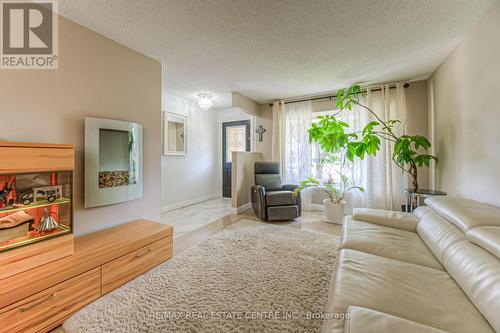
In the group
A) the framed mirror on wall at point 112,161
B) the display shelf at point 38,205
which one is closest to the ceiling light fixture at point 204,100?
the framed mirror on wall at point 112,161

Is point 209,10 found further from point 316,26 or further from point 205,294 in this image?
point 205,294

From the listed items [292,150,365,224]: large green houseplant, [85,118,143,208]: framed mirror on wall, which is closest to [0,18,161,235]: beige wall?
[85,118,143,208]: framed mirror on wall

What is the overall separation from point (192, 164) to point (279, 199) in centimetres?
249

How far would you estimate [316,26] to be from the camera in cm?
189

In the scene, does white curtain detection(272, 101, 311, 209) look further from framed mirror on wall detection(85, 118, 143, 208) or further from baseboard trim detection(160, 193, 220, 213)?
framed mirror on wall detection(85, 118, 143, 208)

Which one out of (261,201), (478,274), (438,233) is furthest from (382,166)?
(478,274)

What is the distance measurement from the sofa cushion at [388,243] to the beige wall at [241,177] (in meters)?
2.51

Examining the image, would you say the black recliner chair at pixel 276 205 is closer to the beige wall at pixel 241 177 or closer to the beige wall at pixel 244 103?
the beige wall at pixel 241 177

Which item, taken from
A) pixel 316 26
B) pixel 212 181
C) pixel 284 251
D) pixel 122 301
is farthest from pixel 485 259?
pixel 212 181

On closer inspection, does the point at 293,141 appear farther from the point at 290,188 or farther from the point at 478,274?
the point at 478,274

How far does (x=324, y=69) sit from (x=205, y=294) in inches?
122

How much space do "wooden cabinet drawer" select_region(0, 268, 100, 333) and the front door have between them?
13.6 feet

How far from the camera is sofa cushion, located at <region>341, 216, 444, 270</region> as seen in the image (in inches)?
52.7

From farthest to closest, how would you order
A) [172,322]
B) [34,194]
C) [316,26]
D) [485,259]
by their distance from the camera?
[316,26], [34,194], [172,322], [485,259]
